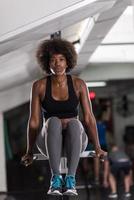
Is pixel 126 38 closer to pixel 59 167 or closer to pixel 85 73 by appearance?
pixel 85 73

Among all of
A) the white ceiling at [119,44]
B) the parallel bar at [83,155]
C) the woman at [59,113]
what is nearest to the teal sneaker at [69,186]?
the woman at [59,113]

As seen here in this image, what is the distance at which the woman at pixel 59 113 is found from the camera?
290 cm

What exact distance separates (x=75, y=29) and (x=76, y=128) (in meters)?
4.78

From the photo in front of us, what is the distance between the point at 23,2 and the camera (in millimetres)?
3182

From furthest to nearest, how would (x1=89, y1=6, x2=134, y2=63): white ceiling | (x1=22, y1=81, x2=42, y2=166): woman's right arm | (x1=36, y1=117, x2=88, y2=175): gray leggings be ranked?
(x1=89, y1=6, x2=134, y2=63): white ceiling
(x1=22, y1=81, x2=42, y2=166): woman's right arm
(x1=36, y1=117, x2=88, y2=175): gray leggings

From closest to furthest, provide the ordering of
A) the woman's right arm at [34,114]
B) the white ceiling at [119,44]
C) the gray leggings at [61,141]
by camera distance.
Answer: the gray leggings at [61,141]
the woman's right arm at [34,114]
the white ceiling at [119,44]

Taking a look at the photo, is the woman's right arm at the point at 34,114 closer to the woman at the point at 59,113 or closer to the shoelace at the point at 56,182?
the woman at the point at 59,113

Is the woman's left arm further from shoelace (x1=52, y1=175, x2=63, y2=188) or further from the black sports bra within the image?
shoelace (x1=52, y1=175, x2=63, y2=188)

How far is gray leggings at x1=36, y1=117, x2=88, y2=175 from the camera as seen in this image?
288 centimetres

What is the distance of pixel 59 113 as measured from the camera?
2.96m

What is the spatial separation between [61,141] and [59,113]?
16 centimetres

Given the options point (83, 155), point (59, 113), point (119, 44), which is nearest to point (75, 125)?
point (59, 113)

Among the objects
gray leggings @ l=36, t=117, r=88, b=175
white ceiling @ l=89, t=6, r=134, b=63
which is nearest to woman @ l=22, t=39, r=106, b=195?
gray leggings @ l=36, t=117, r=88, b=175

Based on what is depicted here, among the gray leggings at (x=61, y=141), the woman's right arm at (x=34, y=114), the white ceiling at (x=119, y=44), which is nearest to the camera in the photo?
the gray leggings at (x=61, y=141)
